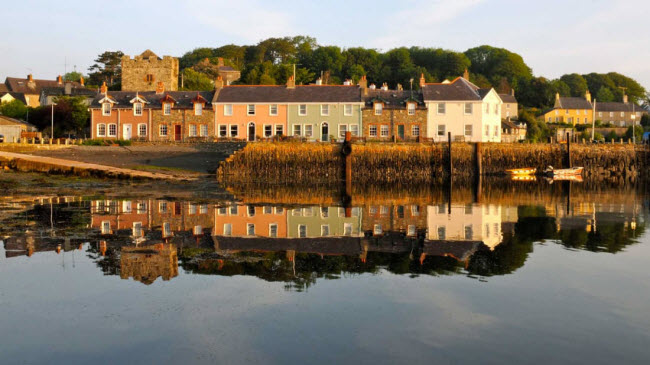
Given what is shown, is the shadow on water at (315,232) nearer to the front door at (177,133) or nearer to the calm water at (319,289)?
the calm water at (319,289)

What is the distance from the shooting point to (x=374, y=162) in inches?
1959

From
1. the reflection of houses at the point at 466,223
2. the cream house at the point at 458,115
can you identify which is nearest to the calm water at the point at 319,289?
the reflection of houses at the point at 466,223

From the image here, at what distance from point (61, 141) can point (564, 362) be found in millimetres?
58709

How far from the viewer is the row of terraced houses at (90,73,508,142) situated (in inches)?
2322

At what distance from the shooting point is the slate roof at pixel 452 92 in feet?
193

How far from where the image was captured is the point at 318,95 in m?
60.8

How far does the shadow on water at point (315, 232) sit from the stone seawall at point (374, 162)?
610 inches

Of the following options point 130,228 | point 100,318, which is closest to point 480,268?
point 100,318

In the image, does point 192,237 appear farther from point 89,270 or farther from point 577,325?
point 577,325

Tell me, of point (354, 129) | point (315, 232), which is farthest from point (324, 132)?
point (315, 232)

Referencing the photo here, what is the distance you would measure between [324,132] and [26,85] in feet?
228

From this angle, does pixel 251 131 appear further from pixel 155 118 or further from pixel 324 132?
pixel 155 118

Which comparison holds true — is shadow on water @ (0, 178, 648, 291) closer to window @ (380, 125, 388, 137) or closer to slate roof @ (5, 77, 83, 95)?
window @ (380, 125, 388, 137)

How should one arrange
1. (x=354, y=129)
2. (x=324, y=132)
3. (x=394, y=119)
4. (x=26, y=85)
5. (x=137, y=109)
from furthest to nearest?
(x=26, y=85) → (x=137, y=109) → (x=324, y=132) → (x=354, y=129) → (x=394, y=119)
